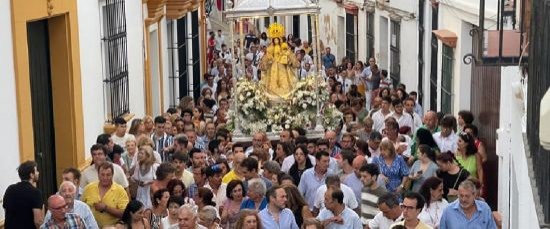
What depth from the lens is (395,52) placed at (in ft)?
81.1

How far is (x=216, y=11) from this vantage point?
40.8 m

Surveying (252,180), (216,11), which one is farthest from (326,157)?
→ (216,11)

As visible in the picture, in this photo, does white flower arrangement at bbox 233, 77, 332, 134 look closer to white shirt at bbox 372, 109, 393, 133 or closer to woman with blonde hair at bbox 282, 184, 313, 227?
white shirt at bbox 372, 109, 393, 133

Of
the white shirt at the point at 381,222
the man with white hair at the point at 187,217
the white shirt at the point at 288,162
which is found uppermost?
the man with white hair at the point at 187,217

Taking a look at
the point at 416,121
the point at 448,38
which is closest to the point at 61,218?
the point at 416,121

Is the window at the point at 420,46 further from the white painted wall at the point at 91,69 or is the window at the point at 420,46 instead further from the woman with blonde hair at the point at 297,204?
the woman with blonde hair at the point at 297,204

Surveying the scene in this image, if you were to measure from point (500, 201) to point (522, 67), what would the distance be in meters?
3.70

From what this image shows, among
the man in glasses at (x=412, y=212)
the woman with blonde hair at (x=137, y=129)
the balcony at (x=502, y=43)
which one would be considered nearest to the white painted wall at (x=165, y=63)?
the woman with blonde hair at (x=137, y=129)

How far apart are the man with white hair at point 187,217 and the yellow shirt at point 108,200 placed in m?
1.41

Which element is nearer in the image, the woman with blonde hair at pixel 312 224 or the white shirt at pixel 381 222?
the woman with blonde hair at pixel 312 224

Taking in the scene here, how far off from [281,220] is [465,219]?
1.47 metres

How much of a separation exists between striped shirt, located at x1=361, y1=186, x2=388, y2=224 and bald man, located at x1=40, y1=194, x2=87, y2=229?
248 centimetres

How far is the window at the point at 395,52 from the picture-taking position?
2436cm

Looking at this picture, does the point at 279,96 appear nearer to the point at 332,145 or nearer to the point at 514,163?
the point at 332,145
